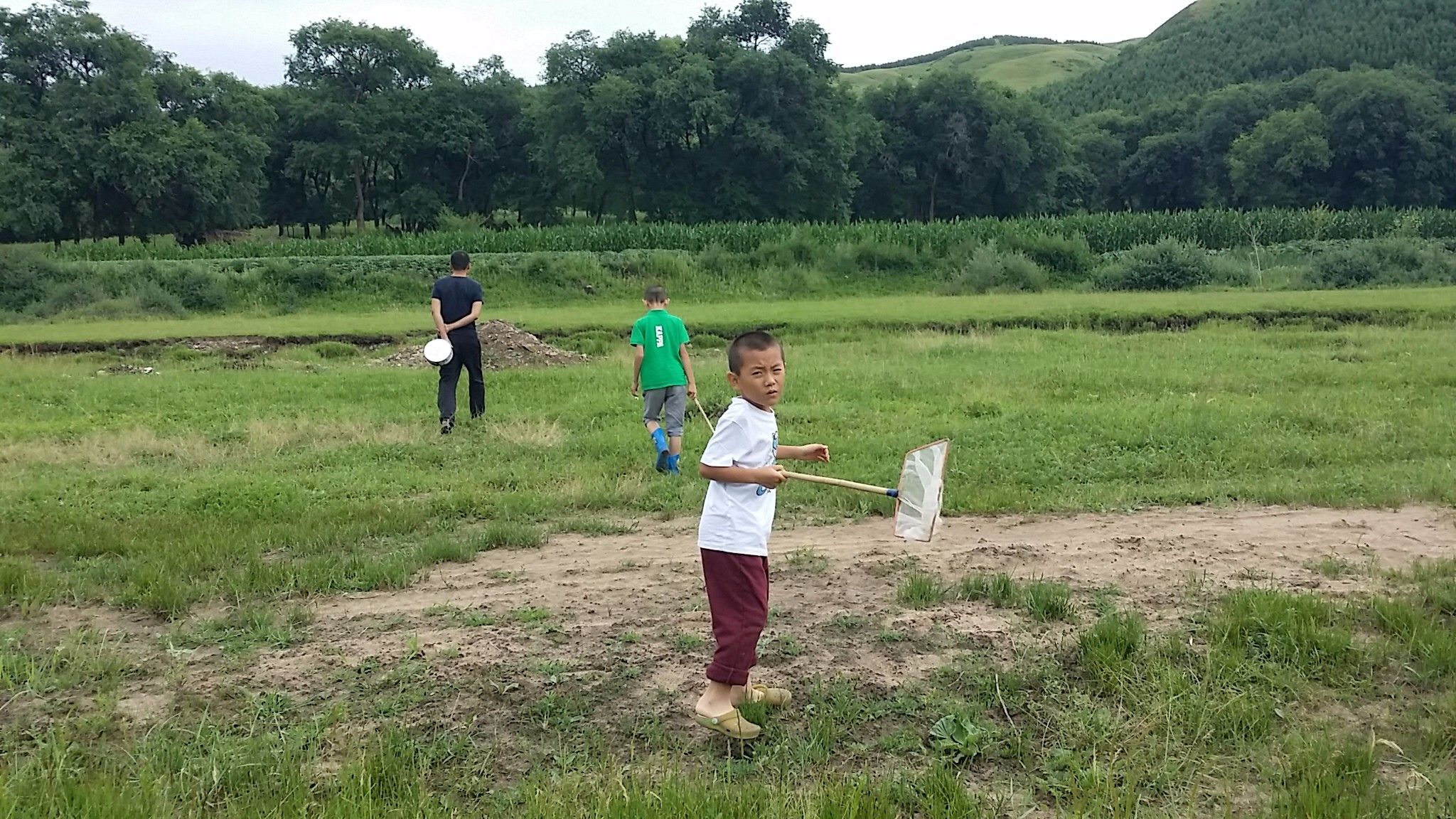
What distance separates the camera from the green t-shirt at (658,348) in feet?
32.8

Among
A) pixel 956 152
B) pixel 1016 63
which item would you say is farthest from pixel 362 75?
pixel 1016 63

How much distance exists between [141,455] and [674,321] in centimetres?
568

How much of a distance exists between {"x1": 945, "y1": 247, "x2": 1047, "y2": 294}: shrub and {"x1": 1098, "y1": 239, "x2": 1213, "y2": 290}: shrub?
7.38 feet

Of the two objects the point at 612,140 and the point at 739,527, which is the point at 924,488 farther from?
the point at 612,140

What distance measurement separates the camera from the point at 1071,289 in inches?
1421

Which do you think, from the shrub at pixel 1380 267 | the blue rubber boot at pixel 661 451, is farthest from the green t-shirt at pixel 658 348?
the shrub at pixel 1380 267

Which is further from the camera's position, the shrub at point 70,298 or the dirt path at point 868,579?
the shrub at point 70,298

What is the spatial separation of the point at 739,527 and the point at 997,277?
33.6 meters

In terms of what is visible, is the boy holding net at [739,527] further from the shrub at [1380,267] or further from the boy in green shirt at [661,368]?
the shrub at [1380,267]

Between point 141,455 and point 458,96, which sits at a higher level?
point 458,96

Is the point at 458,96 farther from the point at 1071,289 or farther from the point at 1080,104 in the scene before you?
the point at 1080,104

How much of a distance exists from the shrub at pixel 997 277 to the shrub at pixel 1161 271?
2250 mm

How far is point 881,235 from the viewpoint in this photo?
4497cm

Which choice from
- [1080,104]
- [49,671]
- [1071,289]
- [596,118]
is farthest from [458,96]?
[1080,104]
